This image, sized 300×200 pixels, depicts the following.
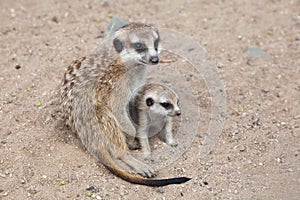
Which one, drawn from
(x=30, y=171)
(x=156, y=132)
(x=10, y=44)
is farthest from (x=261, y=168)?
(x=10, y=44)

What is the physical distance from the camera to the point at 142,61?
3.09 meters

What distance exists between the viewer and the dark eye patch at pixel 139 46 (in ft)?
10.1

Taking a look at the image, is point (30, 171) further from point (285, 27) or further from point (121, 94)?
point (285, 27)

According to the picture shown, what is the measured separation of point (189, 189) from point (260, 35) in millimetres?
1878

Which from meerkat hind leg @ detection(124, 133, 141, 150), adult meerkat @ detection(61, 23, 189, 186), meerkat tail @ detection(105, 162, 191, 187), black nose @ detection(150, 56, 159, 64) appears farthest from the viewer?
meerkat hind leg @ detection(124, 133, 141, 150)

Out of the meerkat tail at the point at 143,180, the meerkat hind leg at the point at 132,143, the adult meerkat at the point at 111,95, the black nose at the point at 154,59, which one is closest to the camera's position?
the meerkat tail at the point at 143,180

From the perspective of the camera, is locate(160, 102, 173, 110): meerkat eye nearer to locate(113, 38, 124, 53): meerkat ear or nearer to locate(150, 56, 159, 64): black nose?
locate(150, 56, 159, 64): black nose

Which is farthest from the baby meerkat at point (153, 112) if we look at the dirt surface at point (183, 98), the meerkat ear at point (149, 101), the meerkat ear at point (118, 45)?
the meerkat ear at point (118, 45)

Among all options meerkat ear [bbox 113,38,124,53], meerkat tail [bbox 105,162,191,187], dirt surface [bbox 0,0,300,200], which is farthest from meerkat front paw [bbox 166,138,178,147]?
meerkat ear [bbox 113,38,124,53]

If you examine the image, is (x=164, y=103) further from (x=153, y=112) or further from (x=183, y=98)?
(x=183, y=98)

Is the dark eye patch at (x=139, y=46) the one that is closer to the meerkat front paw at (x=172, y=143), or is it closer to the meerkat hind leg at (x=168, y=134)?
the meerkat hind leg at (x=168, y=134)

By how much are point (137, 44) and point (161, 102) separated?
1.25 feet

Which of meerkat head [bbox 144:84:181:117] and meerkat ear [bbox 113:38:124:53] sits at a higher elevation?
meerkat ear [bbox 113:38:124:53]

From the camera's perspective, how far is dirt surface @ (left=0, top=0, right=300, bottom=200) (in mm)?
2758
